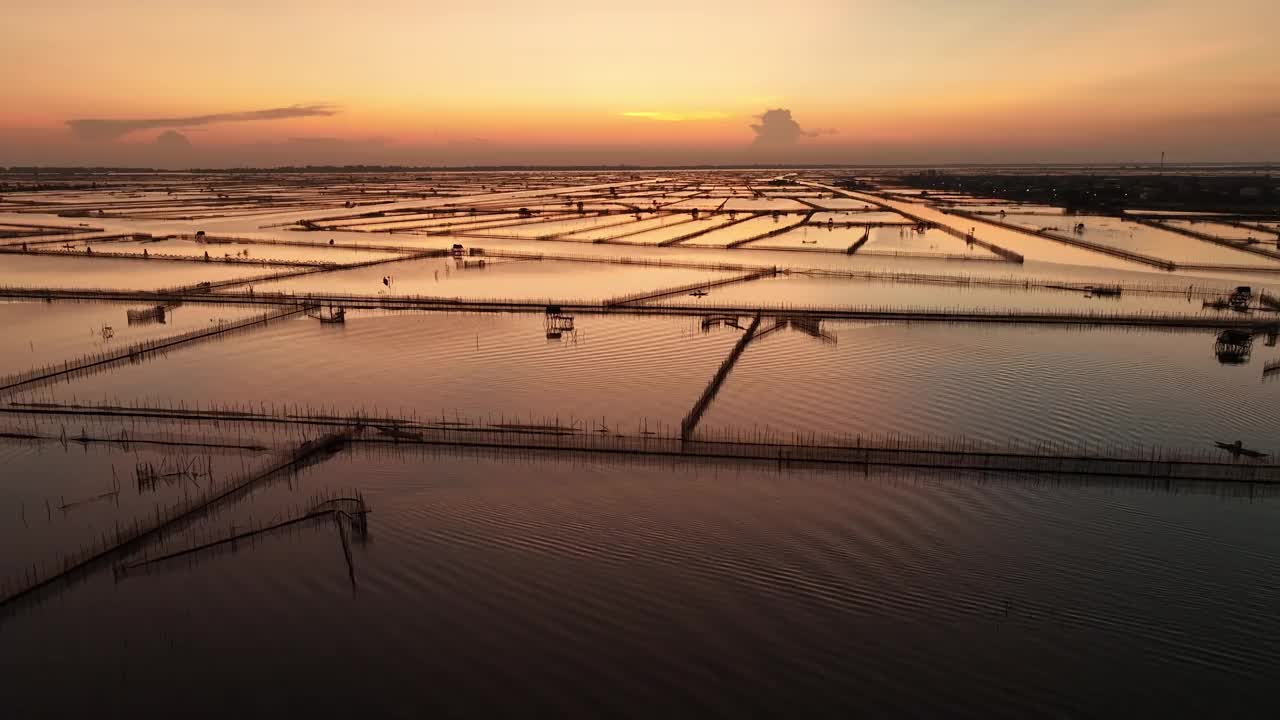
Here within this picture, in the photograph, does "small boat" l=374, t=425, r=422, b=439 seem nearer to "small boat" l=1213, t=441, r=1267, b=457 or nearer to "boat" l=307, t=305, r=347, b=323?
"boat" l=307, t=305, r=347, b=323

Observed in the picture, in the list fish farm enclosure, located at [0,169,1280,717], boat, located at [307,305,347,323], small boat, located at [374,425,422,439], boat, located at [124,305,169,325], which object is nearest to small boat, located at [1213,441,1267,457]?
fish farm enclosure, located at [0,169,1280,717]

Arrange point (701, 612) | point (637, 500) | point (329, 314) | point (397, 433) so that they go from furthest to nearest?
1. point (329, 314)
2. point (397, 433)
3. point (637, 500)
4. point (701, 612)

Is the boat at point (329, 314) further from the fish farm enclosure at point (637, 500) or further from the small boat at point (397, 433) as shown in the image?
the small boat at point (397, 433)

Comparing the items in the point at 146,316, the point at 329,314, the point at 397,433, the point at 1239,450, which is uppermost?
the point at 146,316

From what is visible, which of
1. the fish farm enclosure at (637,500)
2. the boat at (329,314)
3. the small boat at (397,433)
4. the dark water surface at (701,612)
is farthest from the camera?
the boat at (329,314)

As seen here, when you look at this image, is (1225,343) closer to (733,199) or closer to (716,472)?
(716,472)

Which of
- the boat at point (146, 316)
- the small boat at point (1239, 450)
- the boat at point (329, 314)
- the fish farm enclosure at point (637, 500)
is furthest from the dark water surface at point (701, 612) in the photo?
the boat at point (146, 316)

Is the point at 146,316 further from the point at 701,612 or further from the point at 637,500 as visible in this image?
the point at 701,612

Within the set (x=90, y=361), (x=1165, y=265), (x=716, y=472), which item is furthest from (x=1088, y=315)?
(x=90, y=361)

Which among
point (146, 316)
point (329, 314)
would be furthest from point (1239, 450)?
point (146, 316)
